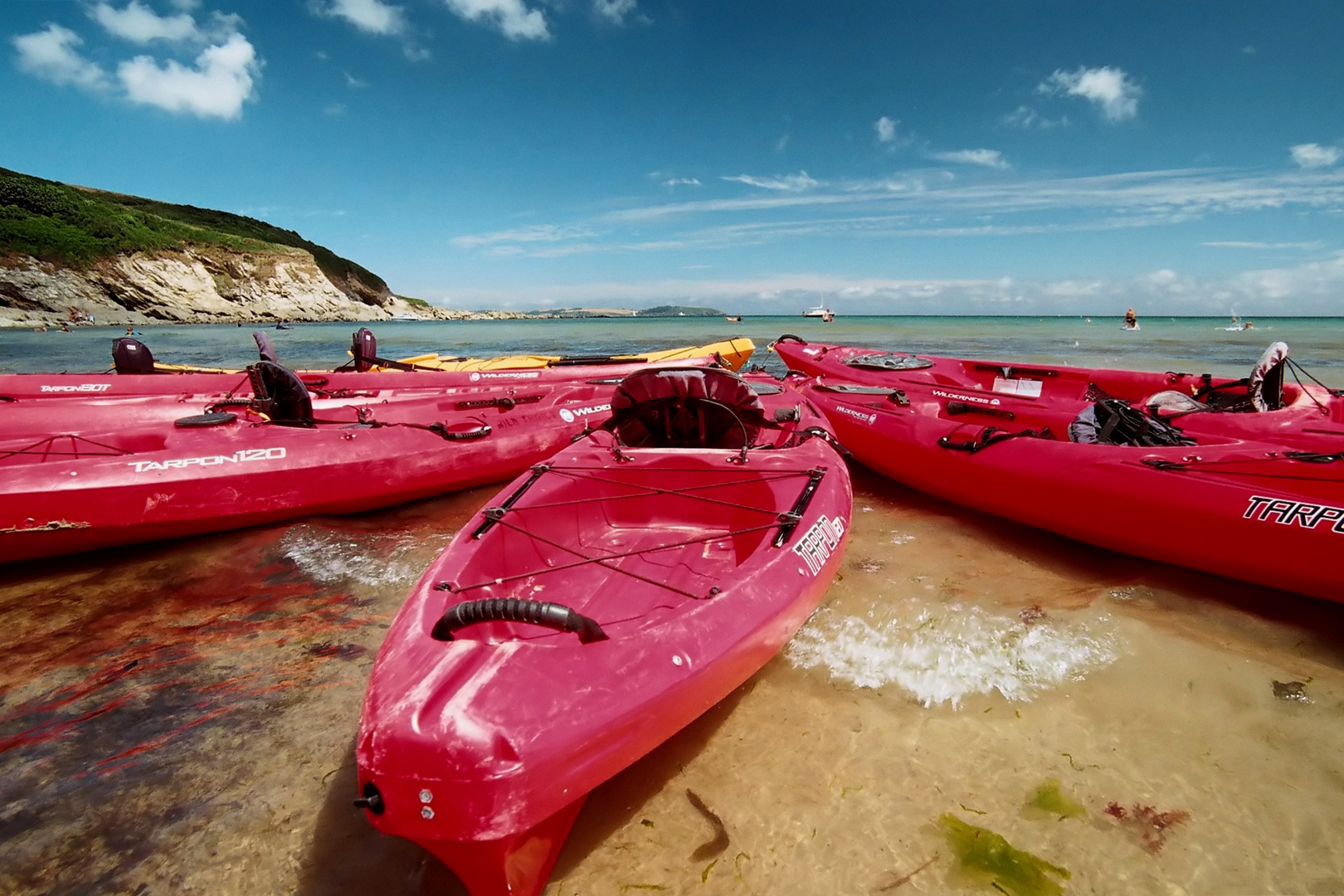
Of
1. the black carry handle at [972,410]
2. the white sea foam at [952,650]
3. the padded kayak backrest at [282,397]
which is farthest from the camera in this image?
the black carry handle at [972,410]

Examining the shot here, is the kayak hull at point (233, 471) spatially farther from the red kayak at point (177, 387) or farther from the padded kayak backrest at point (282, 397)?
the red kayak at point (177, 387)

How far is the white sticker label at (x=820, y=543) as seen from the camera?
293 cm

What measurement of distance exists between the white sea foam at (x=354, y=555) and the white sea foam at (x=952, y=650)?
2.98m

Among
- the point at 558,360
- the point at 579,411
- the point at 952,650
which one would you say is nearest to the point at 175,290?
the point at 558,360

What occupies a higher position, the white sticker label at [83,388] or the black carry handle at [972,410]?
the white sticker label at [83,388]

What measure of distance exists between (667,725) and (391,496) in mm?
4541

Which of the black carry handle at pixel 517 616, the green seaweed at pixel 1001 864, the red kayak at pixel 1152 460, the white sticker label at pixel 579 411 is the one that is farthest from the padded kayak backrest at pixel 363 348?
the green seaweed at pixel 1001 864

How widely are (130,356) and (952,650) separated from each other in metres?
11.2

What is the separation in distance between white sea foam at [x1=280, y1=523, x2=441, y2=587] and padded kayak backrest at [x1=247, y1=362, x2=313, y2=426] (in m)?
1.22

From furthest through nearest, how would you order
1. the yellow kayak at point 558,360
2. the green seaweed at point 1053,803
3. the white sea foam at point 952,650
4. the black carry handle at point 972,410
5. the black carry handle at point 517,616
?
the yellow kayak at point 558,360, the black carry handle at point 972,410, the white sea foam at point 952,650, the green seaweed at point 1053,803, the black carry handle at point 517,616

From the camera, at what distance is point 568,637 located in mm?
2314

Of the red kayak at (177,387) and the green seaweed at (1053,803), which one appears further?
Result: the red kayak at (177,387)

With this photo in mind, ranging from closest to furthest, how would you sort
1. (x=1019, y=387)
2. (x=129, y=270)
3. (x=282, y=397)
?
1. (x=282, y=397)
2. (x=1019, y=387)
3. (x=129, y=270)

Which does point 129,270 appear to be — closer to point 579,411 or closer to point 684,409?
point 579,411
